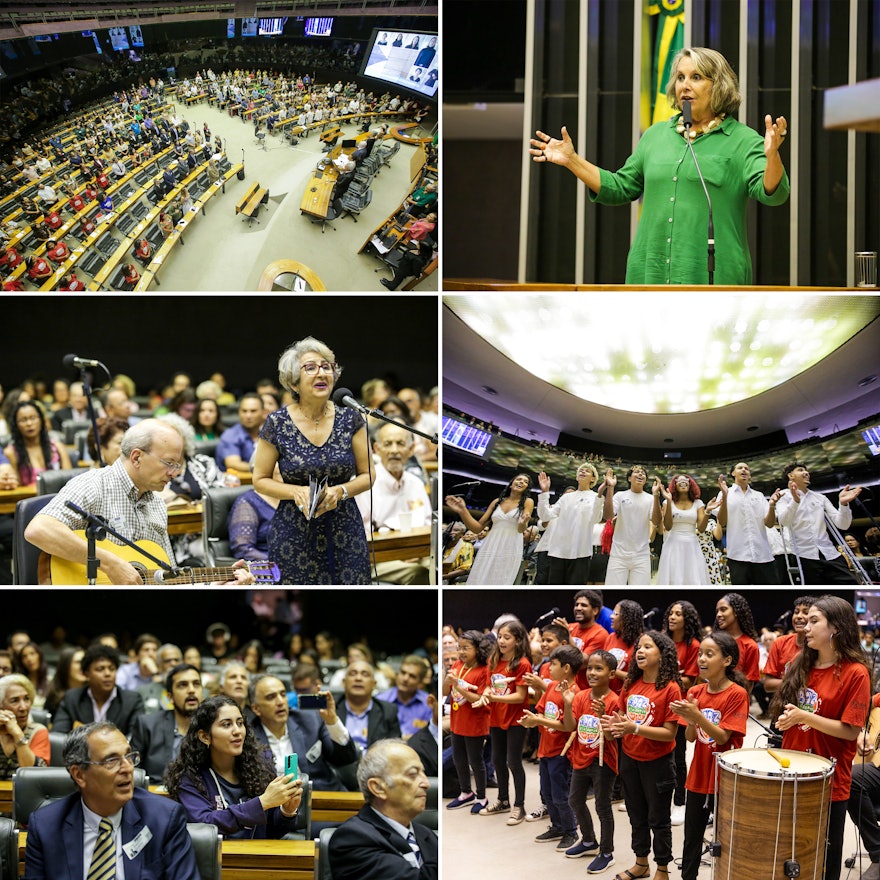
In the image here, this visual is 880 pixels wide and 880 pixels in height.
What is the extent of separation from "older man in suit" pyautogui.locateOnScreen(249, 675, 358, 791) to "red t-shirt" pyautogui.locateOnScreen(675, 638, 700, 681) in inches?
55.1

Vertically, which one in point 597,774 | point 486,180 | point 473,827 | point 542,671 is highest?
point 486,180

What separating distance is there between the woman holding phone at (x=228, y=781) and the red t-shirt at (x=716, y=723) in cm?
134

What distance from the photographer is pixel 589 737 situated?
3.72 m

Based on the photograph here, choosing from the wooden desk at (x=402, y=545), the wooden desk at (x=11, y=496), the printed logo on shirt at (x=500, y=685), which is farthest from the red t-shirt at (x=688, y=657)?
the wooden desk at (x=11, y=496)

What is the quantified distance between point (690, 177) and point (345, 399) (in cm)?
140

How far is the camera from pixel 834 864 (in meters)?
3.45

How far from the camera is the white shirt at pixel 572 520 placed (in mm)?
3807

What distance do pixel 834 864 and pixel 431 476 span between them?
7.72ft

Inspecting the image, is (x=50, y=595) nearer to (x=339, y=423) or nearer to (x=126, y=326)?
(x=126, y=326)

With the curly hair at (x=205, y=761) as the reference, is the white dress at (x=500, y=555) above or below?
above

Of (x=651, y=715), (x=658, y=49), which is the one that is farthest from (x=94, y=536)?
(x=658, y=49)

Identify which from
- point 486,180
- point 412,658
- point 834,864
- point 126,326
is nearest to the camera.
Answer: point 834,864

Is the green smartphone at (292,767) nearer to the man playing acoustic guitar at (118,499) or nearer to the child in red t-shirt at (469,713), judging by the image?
the child in red t-shirt at (469,713)

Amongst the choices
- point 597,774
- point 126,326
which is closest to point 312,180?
point 597,774
